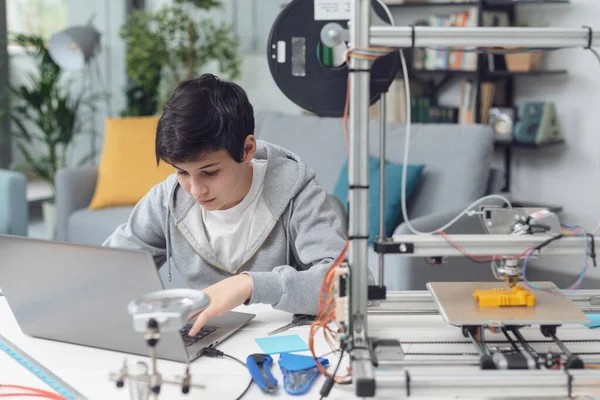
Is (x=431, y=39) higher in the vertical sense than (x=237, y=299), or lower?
higher

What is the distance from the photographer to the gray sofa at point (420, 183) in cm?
252

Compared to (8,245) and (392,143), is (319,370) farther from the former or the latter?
(392,143)

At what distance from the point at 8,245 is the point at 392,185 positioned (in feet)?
5.95

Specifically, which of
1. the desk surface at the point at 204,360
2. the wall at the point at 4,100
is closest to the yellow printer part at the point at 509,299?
the desk surface at the point at 204,360

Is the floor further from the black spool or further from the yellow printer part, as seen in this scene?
the yellow printer part

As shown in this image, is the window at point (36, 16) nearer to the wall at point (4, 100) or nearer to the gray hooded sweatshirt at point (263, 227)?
the wall at point (4, 100)

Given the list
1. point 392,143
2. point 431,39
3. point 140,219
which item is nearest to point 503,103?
point 392,143

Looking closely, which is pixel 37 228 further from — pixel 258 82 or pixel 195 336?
pixel 195 336

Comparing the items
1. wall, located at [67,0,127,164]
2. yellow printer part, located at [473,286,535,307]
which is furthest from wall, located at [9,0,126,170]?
yellow printer part, located at [473,286,535,307]

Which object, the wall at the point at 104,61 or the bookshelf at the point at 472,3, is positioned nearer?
the bookshelf at the point at 472,3

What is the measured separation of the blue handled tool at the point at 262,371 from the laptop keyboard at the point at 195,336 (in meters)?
0.12

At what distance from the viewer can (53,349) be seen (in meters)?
1.20

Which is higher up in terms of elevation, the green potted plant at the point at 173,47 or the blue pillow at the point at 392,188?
the green potted plant at the point at 173,47

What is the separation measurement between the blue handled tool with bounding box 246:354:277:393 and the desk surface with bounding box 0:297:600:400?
0.01 metres
